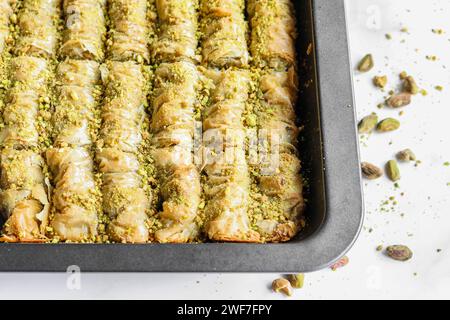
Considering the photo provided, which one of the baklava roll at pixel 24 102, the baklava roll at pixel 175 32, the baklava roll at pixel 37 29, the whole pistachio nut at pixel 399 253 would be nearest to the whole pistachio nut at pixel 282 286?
the whole pistachio nut at pixel 399 253

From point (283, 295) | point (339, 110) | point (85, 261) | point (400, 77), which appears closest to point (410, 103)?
point (400, 77)

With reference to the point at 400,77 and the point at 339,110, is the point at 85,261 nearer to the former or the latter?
the point at 339,110

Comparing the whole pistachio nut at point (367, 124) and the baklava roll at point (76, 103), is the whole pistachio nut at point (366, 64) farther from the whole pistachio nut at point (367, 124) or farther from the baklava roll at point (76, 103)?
A: the baklava roll at point (76, 103)

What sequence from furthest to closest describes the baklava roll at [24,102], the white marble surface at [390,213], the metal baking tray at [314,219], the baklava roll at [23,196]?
1. the white marble surface at [390,213]
2. the baklava roll at [24,102]
3. the baklava roll at [23,196]
4. the metal baking tray at [314,219]

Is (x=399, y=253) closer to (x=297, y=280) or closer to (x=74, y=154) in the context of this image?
(x=297, y=280)

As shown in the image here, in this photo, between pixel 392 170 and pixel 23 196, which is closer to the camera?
pixel 23 196

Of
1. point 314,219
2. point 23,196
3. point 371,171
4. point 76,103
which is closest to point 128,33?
point 76,103

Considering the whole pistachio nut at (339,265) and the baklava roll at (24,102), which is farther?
the whole pistachio nut at (339,265)
